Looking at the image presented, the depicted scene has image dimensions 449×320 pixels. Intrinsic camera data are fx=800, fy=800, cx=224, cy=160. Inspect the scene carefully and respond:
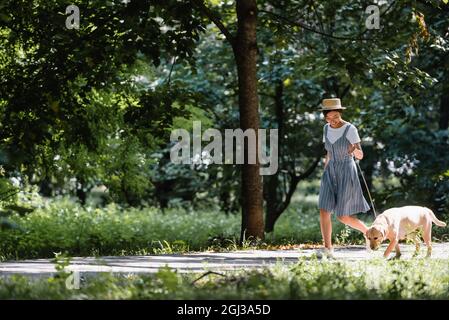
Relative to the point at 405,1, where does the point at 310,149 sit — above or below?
below

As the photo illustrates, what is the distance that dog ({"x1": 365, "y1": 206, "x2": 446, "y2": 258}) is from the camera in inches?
386

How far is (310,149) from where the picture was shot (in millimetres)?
24297

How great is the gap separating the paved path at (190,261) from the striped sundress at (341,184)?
0.69 m

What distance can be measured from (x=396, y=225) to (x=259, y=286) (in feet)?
12.5

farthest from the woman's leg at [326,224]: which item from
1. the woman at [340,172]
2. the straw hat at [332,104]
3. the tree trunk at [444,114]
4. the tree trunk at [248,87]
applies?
the tree trunk at [444,114]

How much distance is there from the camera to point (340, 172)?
35.0 ft

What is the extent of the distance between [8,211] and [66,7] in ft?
24.1

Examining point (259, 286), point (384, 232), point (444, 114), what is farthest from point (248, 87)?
point (444, 114)

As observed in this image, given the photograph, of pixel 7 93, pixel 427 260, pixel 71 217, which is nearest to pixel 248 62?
pixel 7 93

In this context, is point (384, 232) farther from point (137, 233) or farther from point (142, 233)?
point (142, 233)

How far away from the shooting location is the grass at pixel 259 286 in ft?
21.6
